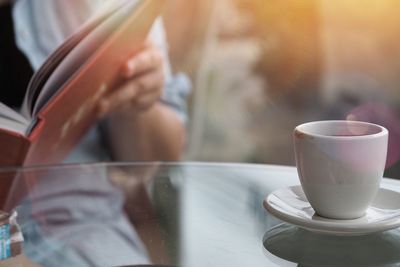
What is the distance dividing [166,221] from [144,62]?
411 mm

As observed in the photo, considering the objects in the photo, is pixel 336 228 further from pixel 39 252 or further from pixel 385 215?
pixel 39 252

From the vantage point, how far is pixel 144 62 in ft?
2.95

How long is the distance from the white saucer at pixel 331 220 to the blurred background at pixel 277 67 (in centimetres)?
80

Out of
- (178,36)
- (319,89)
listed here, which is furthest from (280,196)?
(319,89)

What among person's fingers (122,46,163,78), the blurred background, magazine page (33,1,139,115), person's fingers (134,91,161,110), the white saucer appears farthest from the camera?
the blurred background

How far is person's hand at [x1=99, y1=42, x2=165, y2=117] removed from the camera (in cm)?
87

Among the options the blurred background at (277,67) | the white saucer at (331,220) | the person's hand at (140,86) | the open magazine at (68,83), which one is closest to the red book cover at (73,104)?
the open magazine at (68,83)

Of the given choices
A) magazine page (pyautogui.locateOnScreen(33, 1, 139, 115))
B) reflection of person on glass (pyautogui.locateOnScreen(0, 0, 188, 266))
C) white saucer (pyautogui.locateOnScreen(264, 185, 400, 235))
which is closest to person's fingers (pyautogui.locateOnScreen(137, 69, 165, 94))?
reflection of person on glass (pyautogui.locateOnScreen(0, 0, 188, 266))

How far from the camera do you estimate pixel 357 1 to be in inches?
53.5

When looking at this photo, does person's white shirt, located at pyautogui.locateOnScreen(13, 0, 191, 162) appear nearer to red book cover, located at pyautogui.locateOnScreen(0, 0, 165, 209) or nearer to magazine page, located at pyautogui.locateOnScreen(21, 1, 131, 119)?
red book cover, located at pyautogui.locateOnScreen(0, 0, 165, 209)

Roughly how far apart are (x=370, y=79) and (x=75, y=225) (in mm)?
955

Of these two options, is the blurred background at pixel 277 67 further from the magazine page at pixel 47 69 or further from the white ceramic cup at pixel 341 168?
the white ceramic cup at pixel 341 168

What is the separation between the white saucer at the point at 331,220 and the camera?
16.7 inches

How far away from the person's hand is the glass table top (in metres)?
0.18
